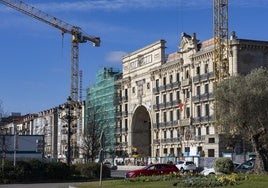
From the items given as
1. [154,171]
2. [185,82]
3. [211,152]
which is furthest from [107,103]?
[154,171]

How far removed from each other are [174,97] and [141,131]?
1920 cm

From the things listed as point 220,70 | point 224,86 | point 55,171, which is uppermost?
point 220,70

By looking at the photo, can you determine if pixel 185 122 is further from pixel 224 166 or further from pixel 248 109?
pixel 224 166

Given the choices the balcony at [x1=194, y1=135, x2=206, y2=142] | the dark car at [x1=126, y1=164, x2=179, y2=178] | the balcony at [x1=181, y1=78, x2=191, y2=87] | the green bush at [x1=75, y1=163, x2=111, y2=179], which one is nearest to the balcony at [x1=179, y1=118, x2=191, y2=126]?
the balcony at [x1=194, y1=135, x2=206, y2=142]

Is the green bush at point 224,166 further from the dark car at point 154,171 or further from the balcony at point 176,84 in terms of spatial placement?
the balcony at point 176,84

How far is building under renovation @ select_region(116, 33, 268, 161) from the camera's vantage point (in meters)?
86.8

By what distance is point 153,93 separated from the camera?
109125mm

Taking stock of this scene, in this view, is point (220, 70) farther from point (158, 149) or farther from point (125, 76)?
point (125, 76)

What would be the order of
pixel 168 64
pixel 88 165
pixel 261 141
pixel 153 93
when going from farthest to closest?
pixel 153 93
pixel 168 64
pixel 88 165
pixel 261 141

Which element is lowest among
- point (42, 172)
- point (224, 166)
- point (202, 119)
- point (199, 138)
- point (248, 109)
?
point (42, 172)

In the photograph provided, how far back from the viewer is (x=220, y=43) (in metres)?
88.5

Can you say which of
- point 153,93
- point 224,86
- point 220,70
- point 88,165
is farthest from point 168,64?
point 224,86

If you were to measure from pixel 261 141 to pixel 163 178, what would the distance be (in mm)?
7809

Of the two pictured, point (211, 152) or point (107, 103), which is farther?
point (107, 103)
